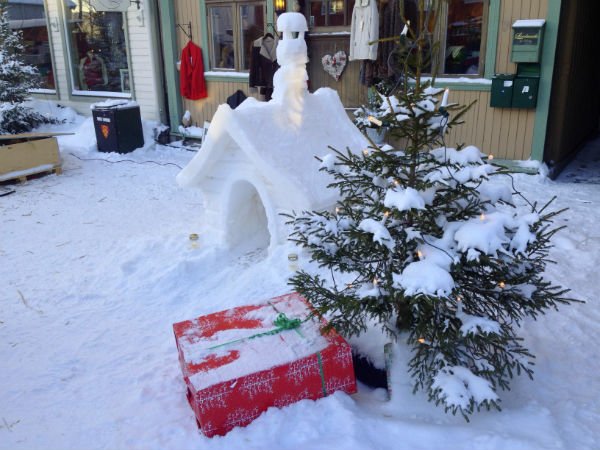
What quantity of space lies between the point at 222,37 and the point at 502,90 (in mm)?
5287

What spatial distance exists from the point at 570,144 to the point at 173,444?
8.44 m

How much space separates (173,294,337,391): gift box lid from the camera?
9.83 feet

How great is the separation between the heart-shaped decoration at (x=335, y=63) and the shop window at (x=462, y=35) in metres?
1.47

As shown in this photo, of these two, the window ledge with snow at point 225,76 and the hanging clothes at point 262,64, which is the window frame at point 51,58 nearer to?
the window ledge with snow at point 225,76

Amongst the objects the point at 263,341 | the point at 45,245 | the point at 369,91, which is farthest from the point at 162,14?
the point at 263,341

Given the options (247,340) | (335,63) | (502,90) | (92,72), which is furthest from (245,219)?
(92,72)

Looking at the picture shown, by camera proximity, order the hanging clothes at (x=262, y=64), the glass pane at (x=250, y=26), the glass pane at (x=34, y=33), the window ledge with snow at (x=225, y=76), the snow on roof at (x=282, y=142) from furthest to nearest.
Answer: the glass pane at (x=34, y=33) < the window ledge with snow at (x=225, y=76) < the glass pane at (x=250, y=26) < the hanging clothes at (x=262, y=64) < the snow on roof at (x=282, y=142)

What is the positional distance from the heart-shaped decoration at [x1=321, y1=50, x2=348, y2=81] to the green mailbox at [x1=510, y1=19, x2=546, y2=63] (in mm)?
2890

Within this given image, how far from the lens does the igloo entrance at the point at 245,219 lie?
5304 millimetres

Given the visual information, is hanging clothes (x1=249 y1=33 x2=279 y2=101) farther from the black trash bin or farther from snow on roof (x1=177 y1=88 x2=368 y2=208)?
snow on roof (x1=177 y1=88 x2=368 y2=208)

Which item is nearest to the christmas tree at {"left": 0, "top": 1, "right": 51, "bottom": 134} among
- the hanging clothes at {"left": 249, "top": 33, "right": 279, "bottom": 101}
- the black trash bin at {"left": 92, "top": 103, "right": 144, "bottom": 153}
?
the black trash bin at {"left": 92, "top": 103, "right": 144, "bottom": 153}

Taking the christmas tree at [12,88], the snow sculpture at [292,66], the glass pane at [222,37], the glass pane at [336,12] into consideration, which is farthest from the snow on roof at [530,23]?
the christmas tree at [12,88]

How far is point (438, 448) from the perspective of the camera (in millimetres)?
2709

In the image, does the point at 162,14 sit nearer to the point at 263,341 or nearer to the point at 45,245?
the point at 45,245
